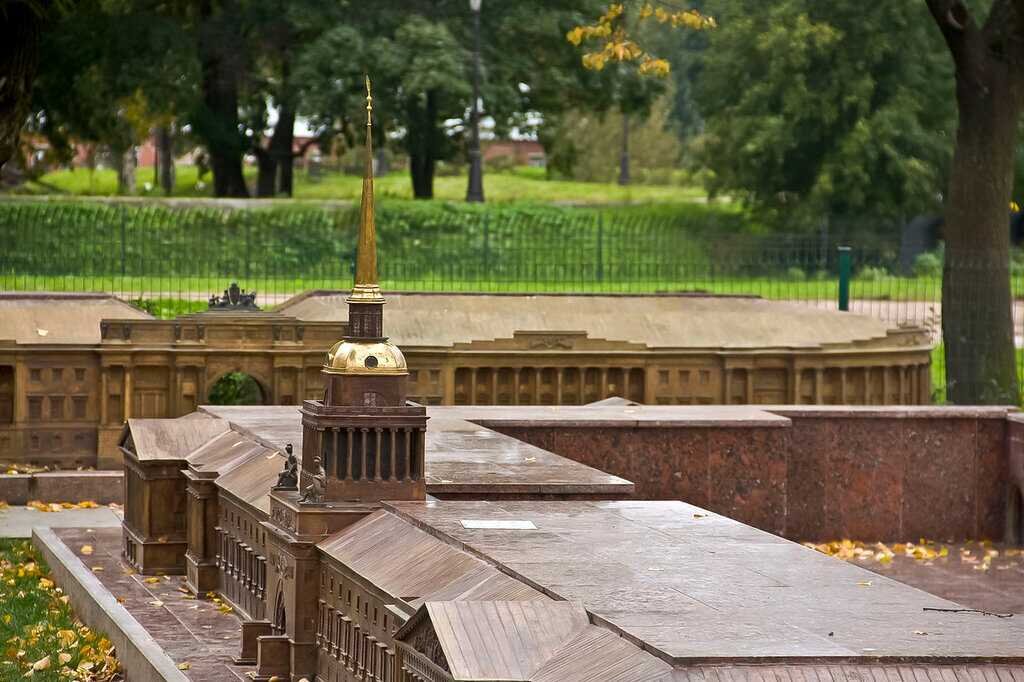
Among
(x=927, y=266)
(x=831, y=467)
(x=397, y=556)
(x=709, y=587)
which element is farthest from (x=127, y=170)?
(x=709, y=587)

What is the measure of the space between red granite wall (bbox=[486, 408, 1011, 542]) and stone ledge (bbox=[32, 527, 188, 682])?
187 inches

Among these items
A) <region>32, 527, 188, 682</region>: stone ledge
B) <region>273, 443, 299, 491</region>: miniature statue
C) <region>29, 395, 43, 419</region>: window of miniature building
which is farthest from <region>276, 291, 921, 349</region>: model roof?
<region>273, 443, 299, 491</region>: miniature statue

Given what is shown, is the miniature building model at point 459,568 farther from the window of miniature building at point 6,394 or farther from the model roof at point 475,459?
the window of miniature building at point 6,394

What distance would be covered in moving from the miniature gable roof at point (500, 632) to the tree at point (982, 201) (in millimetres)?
15830

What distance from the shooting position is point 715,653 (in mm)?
12797

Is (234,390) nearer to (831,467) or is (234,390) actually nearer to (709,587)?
(831,467)

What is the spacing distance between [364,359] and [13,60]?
447 inches

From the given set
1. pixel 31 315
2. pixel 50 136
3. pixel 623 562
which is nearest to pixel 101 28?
pixel 50 136

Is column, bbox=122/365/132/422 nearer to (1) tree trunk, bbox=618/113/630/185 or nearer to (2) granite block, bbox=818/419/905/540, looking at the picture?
(2) granite block, bbox=818/419/905/540

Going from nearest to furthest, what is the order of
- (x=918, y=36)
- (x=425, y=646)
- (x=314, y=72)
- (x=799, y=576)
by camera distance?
(x=425, y=646) < (x=799, y=576) < (x=314, y=72) < (x=918, y=36)

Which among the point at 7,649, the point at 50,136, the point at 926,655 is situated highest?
the point at 50,136

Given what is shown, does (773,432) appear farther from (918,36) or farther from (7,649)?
(918,36)

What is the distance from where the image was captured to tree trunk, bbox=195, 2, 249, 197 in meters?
50.8

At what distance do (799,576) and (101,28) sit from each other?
3115 centimetres
